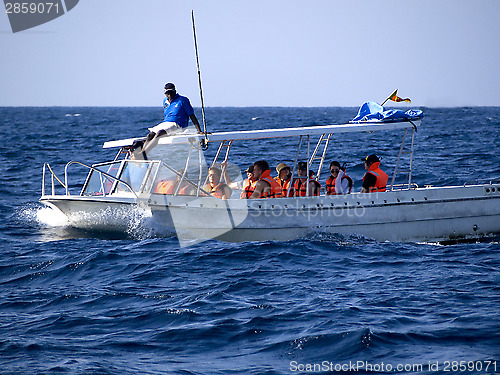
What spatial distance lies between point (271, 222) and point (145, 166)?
2.86 meters

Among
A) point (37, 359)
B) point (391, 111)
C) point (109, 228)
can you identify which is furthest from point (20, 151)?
point (37, 359)

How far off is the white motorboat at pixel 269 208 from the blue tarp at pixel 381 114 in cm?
15

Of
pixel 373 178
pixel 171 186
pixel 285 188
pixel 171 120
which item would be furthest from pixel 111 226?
pixel 373 178

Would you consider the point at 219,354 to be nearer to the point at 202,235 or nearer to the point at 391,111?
the point at 202,235

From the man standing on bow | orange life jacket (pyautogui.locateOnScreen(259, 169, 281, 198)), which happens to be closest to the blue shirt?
the man standing on bow

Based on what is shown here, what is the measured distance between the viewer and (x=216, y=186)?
13.2 metres

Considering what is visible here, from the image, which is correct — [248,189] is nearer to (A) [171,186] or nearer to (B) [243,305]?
(A) [171,186]

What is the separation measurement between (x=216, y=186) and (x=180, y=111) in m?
1.86

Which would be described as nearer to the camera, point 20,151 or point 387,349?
point 387,349

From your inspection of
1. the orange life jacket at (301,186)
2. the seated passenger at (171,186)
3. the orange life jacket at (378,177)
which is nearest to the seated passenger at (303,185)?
the orange life jacket at (301,186)

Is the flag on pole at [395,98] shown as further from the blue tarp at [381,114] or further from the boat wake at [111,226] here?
the boat wake at [111,226]

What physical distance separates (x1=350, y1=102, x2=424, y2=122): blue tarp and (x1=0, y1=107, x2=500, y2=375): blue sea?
262 centimetres

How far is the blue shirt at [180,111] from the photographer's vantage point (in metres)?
13.5

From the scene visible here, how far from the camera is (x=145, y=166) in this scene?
42.3ft
